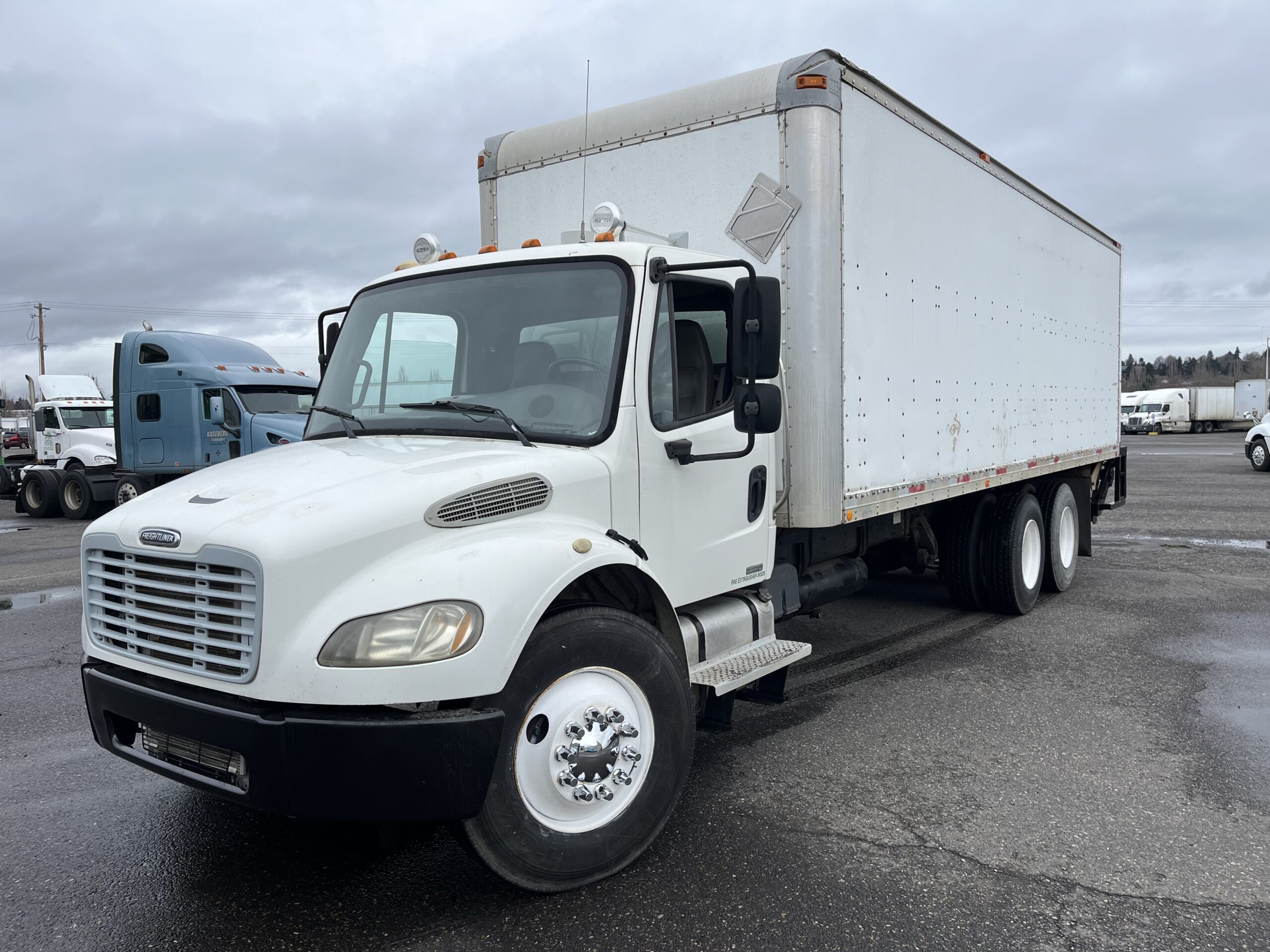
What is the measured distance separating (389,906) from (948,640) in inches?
206

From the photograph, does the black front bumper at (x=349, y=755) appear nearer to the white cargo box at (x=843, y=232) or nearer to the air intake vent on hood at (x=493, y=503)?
the air intake vent on hood at (x=493, y=503)

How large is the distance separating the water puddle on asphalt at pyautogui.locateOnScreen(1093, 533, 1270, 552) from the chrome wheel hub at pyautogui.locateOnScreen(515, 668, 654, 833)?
36.2 feet

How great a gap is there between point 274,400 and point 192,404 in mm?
1305

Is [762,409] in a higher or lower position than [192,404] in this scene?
lower

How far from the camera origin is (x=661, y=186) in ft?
17.5

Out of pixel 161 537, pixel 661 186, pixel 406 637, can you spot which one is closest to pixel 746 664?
pixel 406 637

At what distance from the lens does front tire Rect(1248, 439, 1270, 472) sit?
25.2 m

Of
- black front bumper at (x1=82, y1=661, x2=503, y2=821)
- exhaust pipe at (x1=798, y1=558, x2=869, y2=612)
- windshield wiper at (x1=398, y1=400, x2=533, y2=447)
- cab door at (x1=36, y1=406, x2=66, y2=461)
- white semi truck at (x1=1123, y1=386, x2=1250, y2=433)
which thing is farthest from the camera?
white semi truck at (x1=1123, y1=386, x2=1250, y2=433)

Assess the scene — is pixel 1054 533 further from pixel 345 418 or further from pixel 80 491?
pixel 80 491

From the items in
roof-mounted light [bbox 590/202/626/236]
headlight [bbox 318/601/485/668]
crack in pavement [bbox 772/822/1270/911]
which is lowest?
crack in pavement [bbox 772/822/1270/911]

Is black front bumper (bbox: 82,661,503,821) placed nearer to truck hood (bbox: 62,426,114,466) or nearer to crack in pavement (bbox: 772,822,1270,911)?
crack in pavement (bbox: 772,822,1270,911)

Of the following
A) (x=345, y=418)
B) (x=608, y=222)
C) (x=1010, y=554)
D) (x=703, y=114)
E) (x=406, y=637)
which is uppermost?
(x=703, y=114)

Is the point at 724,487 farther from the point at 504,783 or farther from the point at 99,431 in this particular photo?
the point at 99,431

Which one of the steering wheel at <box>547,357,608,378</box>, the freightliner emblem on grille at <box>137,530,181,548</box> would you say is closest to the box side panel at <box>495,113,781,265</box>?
the steering wheel at <box>547,357,608,378</box>
